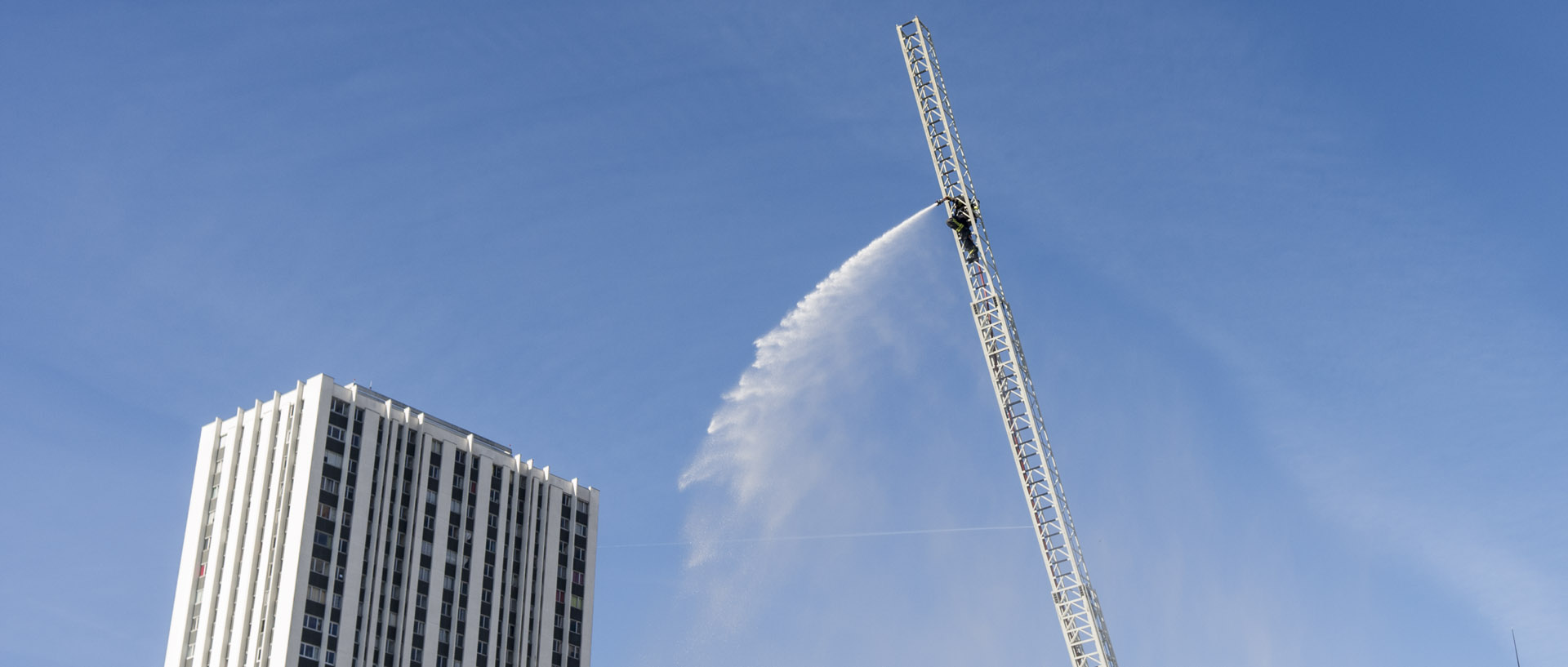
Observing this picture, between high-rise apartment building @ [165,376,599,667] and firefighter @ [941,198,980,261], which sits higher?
firefighter @ [941,198,980,261]

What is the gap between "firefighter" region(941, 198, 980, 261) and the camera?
187500 mm

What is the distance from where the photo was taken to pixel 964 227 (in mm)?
Result: 188000

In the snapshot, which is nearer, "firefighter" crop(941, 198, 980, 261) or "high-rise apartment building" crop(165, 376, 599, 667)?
"high-rise apartment building" crop(165, 376, 599, 667)

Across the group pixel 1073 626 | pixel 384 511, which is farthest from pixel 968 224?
pixel 384 511

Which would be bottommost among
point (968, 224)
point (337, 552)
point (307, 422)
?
point (337, 552)

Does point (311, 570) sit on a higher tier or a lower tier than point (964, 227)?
lower

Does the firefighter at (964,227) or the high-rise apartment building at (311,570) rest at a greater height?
the firefighter at (964,227)

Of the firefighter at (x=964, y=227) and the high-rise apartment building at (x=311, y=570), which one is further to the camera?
the firefighter at (x=964, y=227)

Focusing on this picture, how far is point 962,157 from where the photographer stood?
632ft

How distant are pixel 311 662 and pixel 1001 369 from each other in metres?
82.4

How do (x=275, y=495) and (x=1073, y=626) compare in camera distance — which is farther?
(x=275, y=495)

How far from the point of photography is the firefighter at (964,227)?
615ft

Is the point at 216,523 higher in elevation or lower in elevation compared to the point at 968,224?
lower

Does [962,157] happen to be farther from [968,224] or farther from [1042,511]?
[1042,511]
